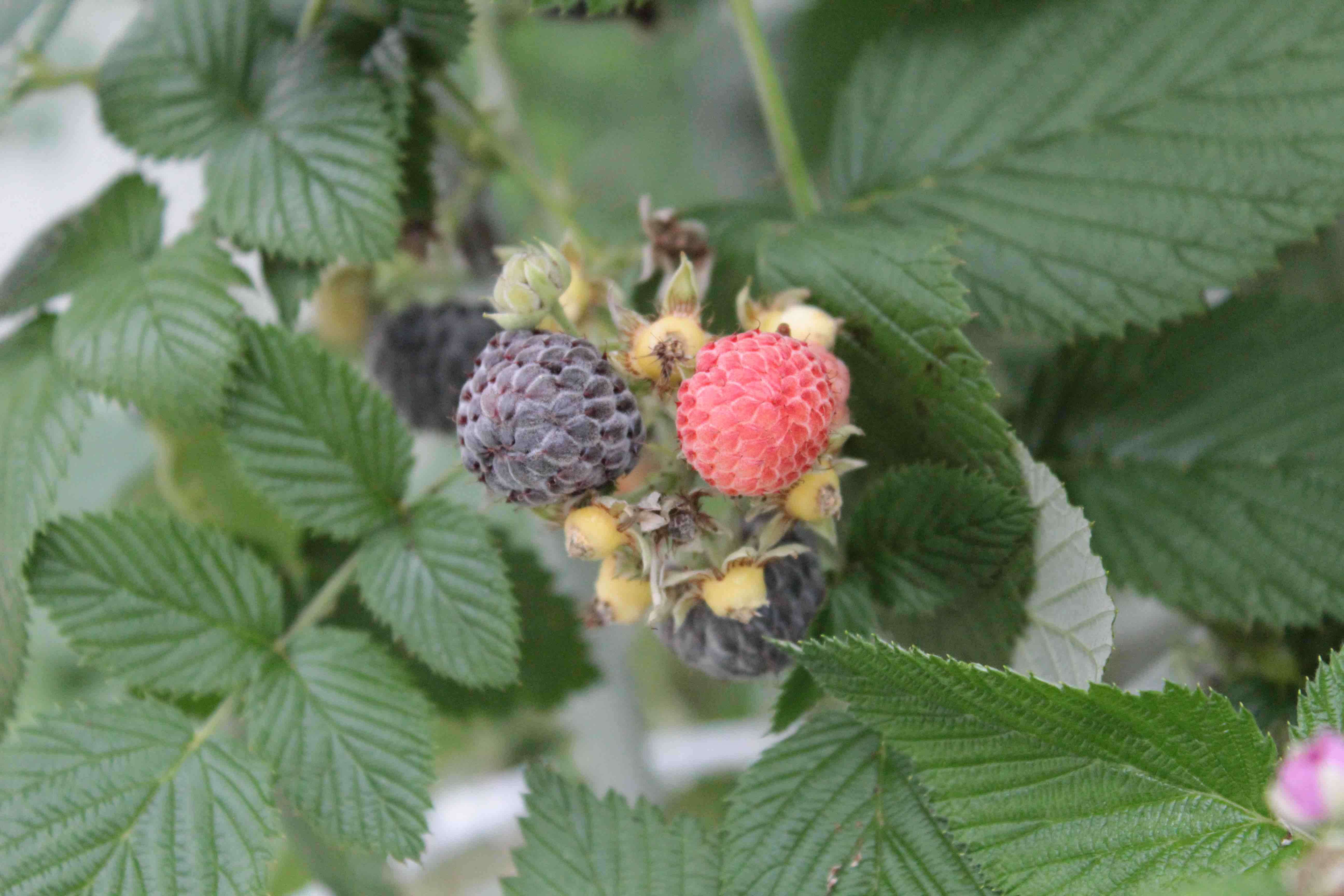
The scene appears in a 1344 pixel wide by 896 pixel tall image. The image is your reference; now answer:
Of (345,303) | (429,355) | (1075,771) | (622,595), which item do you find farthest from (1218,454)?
(345,303)

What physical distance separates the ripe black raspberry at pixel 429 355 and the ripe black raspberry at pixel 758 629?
30 centimetres

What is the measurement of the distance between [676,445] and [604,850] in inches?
9.4

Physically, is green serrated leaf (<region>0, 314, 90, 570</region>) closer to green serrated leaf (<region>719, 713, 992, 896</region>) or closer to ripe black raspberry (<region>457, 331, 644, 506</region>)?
ripe black raspberry (<region>457, 331, 644, 506</region>)

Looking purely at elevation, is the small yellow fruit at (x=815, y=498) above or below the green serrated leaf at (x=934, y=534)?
above

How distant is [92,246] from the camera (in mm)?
777

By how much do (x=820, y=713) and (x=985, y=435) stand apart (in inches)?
7.2

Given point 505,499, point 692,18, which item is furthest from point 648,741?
point 692,18

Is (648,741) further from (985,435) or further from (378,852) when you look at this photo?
(985,435)

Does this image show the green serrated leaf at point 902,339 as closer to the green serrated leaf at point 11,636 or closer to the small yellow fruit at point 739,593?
the small yellow fruit at point 739,593

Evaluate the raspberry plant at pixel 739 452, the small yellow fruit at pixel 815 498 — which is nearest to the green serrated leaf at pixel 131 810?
the raspberry plant at pixel 739 452

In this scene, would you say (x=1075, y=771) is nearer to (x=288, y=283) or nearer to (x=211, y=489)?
(x=288, y=283)

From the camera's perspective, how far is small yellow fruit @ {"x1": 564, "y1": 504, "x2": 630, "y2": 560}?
Answer: 1.67 ft

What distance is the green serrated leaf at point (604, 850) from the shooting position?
60cm

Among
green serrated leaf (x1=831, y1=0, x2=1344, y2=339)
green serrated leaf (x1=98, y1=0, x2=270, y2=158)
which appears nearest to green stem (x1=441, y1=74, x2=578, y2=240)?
green serrated leaf (x1=98, y1=0, x2=270, y2=158)
